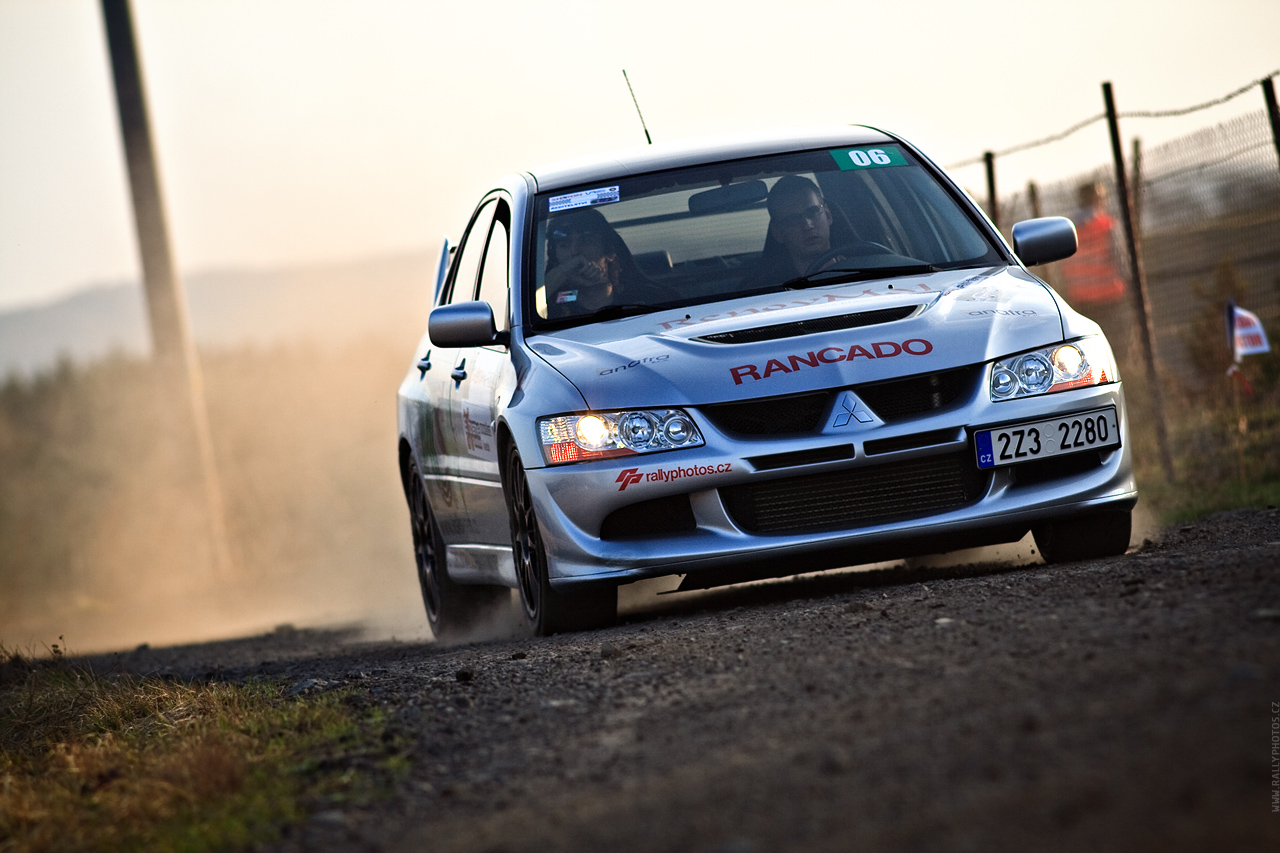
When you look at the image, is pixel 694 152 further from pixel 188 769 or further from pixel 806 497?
pixel 188 769

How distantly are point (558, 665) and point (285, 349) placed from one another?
1281 inches

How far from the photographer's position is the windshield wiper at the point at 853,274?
6582mm

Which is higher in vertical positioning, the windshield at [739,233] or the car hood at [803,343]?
the windshield at [739,233]

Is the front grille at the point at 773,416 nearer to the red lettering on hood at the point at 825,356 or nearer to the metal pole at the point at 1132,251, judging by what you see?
the red lettering on hood at the point at 825,356

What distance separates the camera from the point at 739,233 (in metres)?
6.91

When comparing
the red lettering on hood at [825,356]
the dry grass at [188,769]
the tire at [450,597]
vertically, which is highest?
the red lettering on hood at [825,356]

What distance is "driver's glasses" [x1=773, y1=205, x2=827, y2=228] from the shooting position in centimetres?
689

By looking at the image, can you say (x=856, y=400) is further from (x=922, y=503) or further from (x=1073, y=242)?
(x=1073, y=242)

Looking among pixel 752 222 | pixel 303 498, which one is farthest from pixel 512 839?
pixel 303 498

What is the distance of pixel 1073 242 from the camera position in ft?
22.1

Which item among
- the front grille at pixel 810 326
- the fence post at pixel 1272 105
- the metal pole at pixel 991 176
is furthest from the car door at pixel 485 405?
the metal pole at pixel 991 176

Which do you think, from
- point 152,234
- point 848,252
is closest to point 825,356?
point 848,252

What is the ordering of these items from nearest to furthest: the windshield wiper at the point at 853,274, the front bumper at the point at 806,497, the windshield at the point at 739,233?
1. the front bumper at the point at 806,497
2. the windshield wiper at the point at 853,274
3. the windshield at the point at 739,233

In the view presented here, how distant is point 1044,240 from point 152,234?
12.7m
